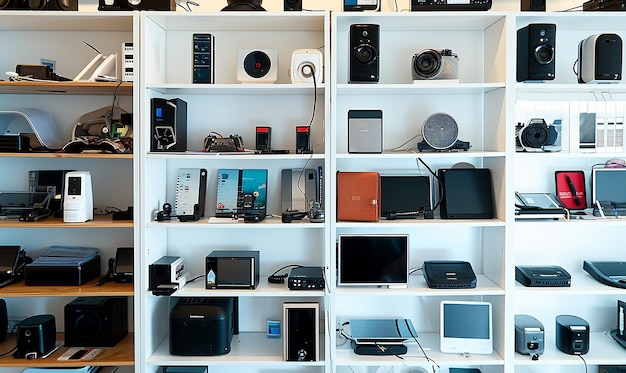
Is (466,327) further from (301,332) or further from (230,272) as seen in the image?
(230,272)

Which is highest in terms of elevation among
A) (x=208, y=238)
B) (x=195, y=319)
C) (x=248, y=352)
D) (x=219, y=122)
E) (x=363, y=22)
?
(x=363, y=22)

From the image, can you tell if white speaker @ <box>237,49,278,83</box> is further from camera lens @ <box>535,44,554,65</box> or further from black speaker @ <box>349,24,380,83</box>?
camera lens @ <box>535,44,554,65</box>

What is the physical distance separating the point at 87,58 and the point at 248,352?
199 cm

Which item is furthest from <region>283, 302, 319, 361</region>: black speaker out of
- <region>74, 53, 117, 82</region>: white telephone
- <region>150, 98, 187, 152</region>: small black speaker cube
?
<region>74, 53, 117, 82</region>: white telephone

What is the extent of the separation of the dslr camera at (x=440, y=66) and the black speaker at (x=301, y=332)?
1.41m

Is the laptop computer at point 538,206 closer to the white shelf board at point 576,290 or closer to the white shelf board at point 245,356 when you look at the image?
the white shelf board at point 576,290

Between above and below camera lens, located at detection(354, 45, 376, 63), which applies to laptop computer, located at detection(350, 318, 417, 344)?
below

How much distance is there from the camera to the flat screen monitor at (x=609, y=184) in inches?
119

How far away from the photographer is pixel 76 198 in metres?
2.72

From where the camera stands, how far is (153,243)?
2844 millimetres

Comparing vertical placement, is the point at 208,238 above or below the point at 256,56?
below

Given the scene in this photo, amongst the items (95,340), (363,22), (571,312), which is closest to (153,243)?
(95,340)

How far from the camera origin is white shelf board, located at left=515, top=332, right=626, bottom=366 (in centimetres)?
275

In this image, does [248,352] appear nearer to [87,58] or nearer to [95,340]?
[95,340]
